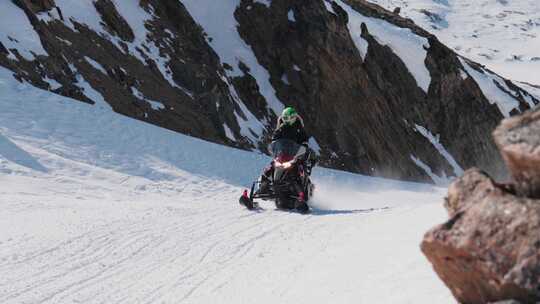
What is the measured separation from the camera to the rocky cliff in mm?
23656

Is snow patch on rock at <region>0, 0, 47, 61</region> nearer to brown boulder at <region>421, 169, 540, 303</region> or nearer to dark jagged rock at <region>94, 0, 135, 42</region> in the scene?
dark jagged rock at <region>94, 0, 135, 42</region>

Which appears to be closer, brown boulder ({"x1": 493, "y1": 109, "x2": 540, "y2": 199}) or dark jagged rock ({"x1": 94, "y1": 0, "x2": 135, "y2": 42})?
brown boulder ({"x1": 493, "y1": 109, "x2": 540, "y2": 199})

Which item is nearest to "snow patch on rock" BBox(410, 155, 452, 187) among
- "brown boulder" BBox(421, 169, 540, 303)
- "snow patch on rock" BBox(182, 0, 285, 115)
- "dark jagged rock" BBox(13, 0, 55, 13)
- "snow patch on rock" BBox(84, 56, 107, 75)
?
"snow patch on rock" BBox(182, 0, 285, 115)

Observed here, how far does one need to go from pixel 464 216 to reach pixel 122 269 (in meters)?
4.62

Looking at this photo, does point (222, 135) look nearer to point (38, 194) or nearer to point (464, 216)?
point (38, 194)

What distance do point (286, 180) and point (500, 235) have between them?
30.5ft

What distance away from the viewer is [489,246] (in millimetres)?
4328

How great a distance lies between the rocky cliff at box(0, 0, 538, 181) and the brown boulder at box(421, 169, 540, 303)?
57.5 feet

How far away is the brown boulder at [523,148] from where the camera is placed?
4412 mm

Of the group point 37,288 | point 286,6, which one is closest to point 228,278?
point 37,288

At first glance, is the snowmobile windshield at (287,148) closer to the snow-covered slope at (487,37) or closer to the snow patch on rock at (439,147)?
the snow patch on rock at (439,147)

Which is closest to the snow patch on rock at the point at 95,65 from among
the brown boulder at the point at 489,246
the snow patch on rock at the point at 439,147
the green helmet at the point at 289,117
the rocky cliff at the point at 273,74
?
the rocky cliff at the point at 273,74

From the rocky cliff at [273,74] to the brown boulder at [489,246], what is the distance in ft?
57.5

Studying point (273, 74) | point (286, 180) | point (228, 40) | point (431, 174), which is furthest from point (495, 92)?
point (286, 180)
